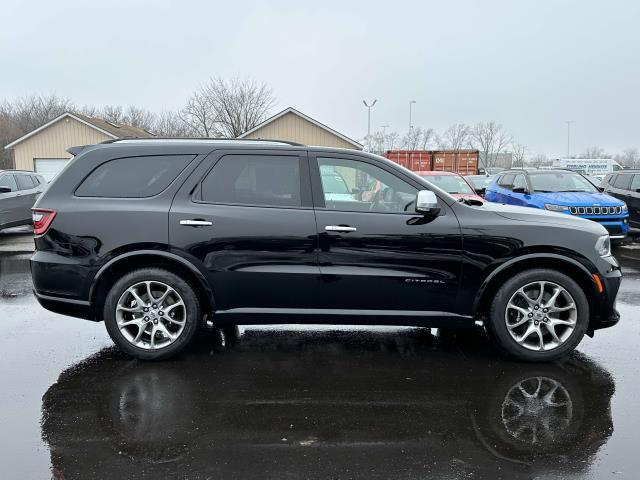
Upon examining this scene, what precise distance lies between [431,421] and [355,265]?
1.42m

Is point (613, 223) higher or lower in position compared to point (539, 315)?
higher

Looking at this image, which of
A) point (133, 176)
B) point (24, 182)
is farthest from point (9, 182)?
point (133, 176)

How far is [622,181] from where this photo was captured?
1264 centimetres

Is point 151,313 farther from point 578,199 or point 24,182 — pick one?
point 24,182

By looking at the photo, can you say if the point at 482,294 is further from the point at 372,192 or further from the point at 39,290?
the point at 39,290

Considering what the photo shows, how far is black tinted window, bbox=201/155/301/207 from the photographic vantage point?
439cm

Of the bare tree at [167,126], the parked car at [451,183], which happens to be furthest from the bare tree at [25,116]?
the parked car at [451,183]

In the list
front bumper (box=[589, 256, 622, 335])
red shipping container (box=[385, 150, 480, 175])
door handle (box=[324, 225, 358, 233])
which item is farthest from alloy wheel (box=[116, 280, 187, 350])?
red shipping container (box=[385, 150, 480, 175])

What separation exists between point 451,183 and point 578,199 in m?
2.74

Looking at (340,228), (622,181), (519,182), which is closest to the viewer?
(340,228)

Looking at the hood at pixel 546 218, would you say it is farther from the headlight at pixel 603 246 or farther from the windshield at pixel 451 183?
the windshield at pixel 451 183

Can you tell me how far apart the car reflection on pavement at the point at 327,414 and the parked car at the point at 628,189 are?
29.6 ft

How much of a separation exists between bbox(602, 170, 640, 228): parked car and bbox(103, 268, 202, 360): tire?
37.2 feet

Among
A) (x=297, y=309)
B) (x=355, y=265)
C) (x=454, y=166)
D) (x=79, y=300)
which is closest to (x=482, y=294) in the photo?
(x=355, y=265)
